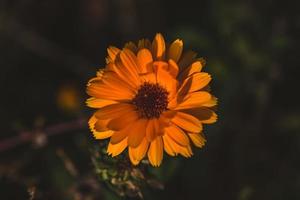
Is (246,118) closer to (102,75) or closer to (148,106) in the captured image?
(148,106)

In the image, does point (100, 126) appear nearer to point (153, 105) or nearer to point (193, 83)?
point (153, 105)

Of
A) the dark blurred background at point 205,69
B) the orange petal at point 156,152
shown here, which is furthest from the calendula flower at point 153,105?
the dark blurred background at point 205,69

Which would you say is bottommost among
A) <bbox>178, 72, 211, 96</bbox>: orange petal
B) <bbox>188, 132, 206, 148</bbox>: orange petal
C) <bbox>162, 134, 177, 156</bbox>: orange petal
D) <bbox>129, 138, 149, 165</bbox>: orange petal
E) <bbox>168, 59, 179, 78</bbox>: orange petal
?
<bbox>188, 132, 206, 148</bbox>: orange petal

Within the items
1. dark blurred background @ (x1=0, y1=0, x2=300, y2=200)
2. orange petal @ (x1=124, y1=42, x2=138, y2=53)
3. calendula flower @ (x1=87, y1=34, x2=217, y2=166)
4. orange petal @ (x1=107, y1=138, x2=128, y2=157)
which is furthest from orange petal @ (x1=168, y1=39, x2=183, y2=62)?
dark blurred background @ (x1=0, y1=0, x2=300, y2=200)

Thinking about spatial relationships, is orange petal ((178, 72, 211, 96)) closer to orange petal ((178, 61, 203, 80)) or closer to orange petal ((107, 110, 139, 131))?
orange petal ((178, 61, 203, 80))

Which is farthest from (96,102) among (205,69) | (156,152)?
(205,69)

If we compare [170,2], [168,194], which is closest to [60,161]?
[168,194]

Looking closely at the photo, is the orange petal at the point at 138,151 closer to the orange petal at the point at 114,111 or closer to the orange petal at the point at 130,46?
the orange petal at the point at 114,111
